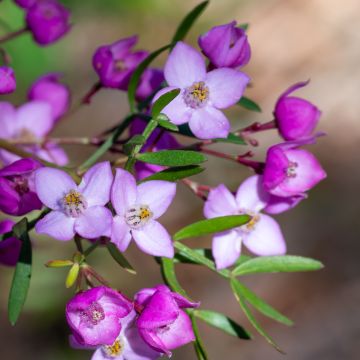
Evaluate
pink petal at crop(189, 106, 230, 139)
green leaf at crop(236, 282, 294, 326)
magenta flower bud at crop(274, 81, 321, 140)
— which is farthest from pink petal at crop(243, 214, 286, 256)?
pink petal at crop(189, 106, 230, 139)

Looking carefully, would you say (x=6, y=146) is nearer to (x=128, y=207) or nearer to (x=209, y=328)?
(x=128, y=207)

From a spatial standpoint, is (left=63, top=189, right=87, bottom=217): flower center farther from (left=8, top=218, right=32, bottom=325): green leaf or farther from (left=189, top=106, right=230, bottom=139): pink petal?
(left=189, top=106, right=230, bottom=139): pink petal

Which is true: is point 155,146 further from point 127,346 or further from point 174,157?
point 127,346

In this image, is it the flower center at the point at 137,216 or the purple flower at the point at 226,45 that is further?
the purple flower at the point at 226,45

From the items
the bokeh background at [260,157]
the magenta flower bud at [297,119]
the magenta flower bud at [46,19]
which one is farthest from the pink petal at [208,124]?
the bokeh background at [260,157]

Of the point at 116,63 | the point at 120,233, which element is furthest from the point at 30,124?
A: the point at 120,233

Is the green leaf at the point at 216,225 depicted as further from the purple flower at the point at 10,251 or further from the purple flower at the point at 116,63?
the purple flower at the point at 116,63

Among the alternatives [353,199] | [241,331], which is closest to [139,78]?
[241,331]
